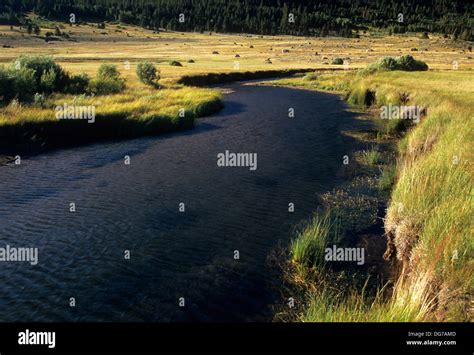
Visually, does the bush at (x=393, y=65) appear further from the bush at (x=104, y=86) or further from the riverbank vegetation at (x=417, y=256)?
the riverbank vegetation at (x=417, y=256)

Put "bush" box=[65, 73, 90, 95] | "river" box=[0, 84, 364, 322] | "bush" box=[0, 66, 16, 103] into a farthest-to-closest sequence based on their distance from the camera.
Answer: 1. "bush" box=[65, 73, 90, 95]
2. "bush" box=[0, 66, 16, 103]
3. "river" box=[0, 84, 364, 322]

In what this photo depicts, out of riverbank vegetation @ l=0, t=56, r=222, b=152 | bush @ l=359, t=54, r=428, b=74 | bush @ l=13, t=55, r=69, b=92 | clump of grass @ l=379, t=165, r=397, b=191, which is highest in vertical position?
bush @ l=359, t=54, r=428, b=74

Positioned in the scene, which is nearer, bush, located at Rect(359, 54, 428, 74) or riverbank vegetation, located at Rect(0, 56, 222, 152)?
riverbank vegetation, located at Rect(0, 56, 222, 152)

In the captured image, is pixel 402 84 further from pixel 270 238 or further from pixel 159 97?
pixel 270 238

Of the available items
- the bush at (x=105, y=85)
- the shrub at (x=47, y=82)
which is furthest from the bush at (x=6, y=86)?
the bush at (x=105, y=85)

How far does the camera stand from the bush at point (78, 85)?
40969 millimetres

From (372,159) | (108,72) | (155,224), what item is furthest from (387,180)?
(108,72)

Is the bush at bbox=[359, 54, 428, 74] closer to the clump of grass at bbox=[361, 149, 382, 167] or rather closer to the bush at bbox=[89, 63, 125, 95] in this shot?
the bush at bbox=[89, 63, 125, 95]

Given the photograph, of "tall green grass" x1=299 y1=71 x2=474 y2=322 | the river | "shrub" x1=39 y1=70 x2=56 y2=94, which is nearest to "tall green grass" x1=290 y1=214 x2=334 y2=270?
"tall green grass" x1=299 y1=71 x2=474 y2=322

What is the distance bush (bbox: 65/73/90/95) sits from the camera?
41.0m

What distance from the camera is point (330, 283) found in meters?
12.1

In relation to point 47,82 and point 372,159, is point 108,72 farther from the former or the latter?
point 372,159

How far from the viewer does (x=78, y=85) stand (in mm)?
42094

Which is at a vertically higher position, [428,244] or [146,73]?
[146,73]
